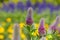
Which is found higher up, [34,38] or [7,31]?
[7,31]

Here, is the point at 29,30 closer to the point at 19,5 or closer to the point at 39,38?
the point at 39,38

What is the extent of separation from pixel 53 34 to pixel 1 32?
9.21 feet

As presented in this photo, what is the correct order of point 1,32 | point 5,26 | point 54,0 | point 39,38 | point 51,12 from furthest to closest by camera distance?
point 54,0 → point 51,12 → point 5,26 → point 1,32 → point 39,38

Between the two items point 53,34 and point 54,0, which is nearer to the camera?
point 53,34

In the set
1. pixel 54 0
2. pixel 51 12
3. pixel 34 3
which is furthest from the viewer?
pixel 54 0

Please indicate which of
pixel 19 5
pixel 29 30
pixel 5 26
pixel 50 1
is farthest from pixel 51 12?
pixel 29 30

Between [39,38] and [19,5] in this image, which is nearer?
[39,38]

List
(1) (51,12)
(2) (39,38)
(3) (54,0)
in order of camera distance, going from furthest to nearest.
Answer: (3) (54,0)
(1) (51,12)
(2) (39,38)

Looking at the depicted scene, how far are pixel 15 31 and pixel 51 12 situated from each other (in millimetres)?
5382

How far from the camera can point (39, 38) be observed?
1.07 meters

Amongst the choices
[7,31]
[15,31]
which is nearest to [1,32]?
[7,31]

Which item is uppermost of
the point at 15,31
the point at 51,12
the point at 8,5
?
the point at 8,5

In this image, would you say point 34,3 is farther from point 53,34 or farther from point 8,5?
point 53,34

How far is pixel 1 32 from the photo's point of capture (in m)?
3.86
